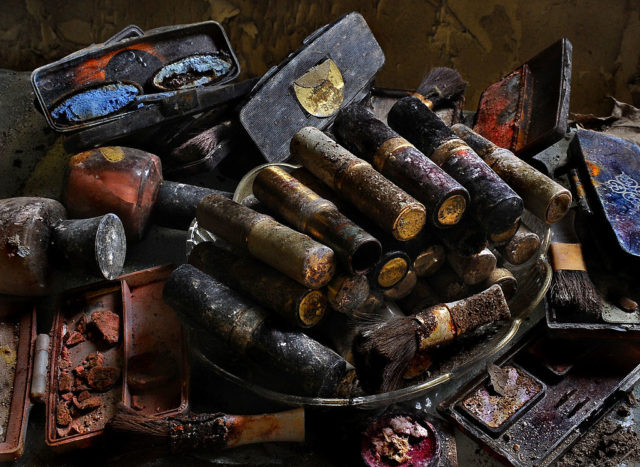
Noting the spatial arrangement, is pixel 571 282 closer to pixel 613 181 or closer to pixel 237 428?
pixel 613 181

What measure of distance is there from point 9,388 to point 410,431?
140 cm

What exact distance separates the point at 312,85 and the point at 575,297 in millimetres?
1420

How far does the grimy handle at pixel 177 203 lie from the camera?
2822 mm

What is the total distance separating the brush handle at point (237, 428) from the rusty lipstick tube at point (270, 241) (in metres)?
0.46

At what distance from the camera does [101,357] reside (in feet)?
7.94

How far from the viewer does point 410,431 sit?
2.13m

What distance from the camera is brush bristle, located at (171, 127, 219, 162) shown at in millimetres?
2920

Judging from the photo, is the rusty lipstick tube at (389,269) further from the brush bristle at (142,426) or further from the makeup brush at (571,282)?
the brush bristle at (142,426)

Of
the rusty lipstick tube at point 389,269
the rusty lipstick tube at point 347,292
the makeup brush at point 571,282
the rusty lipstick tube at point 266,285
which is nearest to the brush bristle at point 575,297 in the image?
the makeup brush at point 571,282

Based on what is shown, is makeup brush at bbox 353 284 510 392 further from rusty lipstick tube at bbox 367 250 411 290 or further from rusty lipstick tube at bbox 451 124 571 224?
rusty lipstick tube at bbox 451 124 571 224

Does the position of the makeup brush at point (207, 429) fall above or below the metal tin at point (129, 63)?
below

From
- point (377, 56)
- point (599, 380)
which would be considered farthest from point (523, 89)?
point (599, 380)

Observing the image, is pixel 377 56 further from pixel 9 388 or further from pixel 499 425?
pixel 9 388

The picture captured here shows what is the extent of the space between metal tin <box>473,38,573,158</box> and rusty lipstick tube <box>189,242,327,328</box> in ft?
3.92
